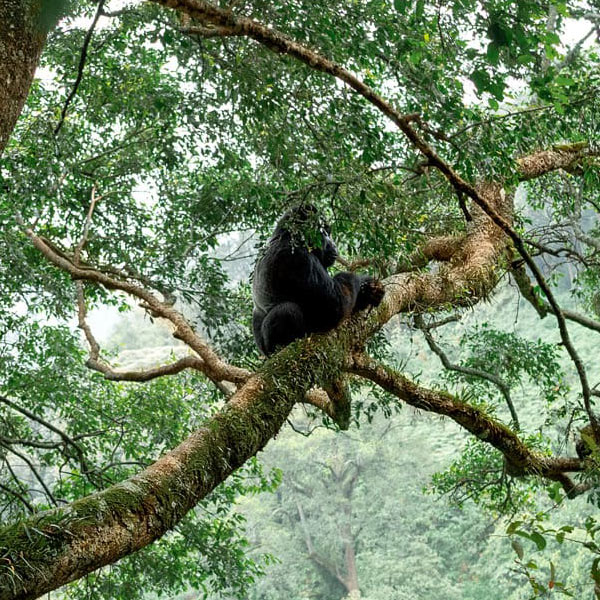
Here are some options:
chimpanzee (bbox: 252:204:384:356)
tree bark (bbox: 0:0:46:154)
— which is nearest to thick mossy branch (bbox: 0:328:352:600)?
chimpanzee (bbox: 252:204:384:356)

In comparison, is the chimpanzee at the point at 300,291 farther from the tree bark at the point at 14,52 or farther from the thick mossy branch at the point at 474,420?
the tree bark at the point at 14,52

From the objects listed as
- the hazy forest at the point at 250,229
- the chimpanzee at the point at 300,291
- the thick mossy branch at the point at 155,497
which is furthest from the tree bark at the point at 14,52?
→ the chimpanzee at the point at 300,291

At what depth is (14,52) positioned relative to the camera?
5.57 feet

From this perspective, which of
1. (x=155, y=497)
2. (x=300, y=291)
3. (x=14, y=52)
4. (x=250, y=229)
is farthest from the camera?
(x=250, y=229)

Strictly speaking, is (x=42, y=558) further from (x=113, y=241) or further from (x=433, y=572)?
(x=433, y=572)

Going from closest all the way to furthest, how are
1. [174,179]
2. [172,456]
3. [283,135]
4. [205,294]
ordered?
[172,456] → [283,135] → [205,294] → [174,179]

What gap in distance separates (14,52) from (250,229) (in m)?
3.45

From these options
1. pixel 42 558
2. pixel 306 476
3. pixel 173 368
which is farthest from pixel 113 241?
pixel 306 476

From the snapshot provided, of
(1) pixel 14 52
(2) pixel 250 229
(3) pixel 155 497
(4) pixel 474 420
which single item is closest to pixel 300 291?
(4) pixel 474 420

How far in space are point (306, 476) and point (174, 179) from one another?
19.2m

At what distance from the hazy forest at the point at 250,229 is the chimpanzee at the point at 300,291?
9cm

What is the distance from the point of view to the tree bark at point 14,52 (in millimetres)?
1677

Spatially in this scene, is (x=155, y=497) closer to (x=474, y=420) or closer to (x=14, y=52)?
(x=14, y=52)

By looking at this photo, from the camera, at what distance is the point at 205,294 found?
4.94 meters
